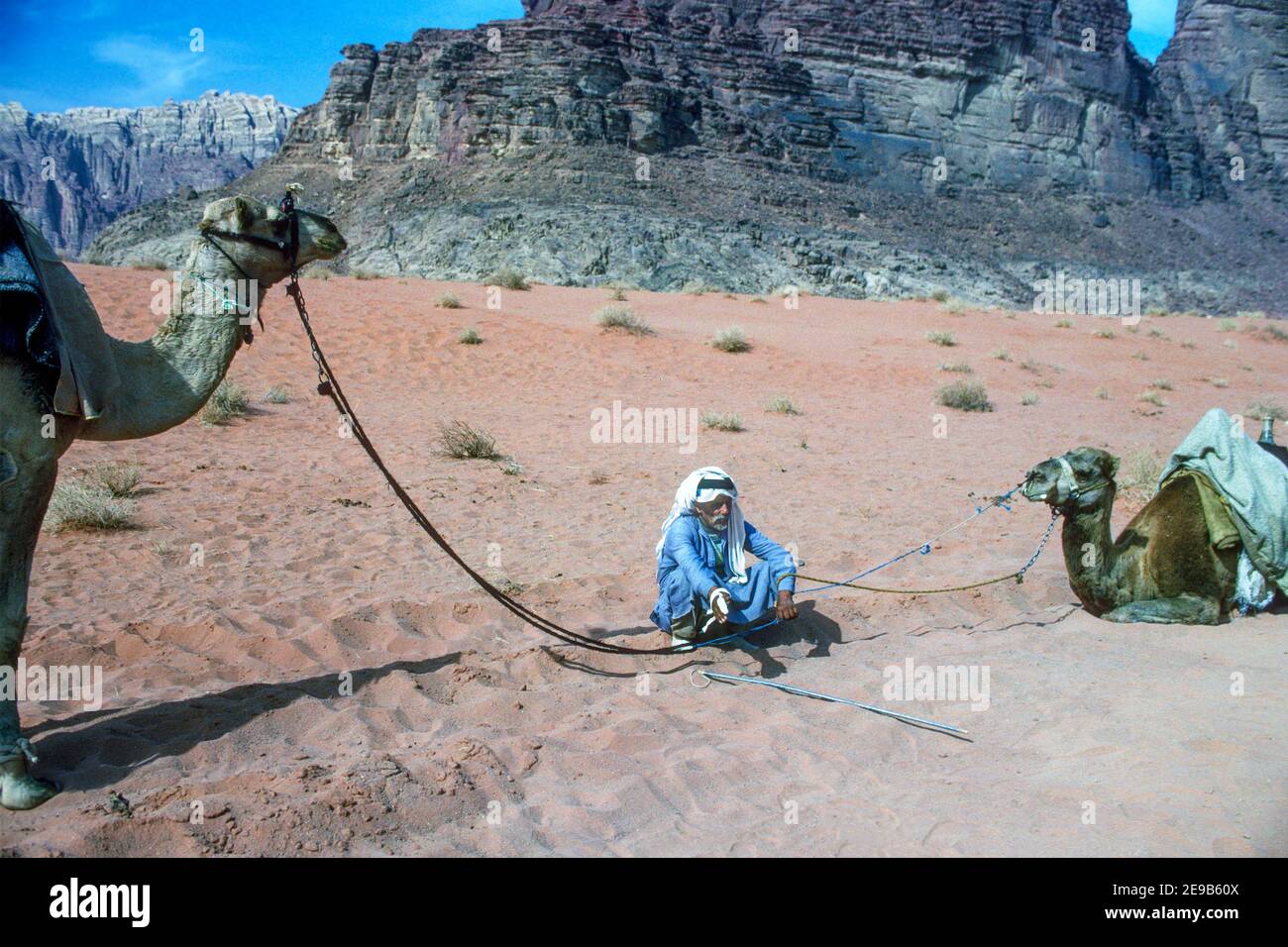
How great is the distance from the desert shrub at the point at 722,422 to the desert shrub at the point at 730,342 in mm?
6265

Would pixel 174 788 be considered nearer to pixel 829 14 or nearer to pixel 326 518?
pixel 326 518

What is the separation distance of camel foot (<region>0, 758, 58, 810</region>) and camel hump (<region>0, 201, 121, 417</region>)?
139 centimetres

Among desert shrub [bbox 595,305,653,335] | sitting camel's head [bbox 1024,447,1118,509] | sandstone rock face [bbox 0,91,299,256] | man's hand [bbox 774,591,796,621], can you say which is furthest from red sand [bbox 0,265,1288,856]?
sandstone rock face [bbox 0,91,299,256]

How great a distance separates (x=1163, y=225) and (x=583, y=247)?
44648 mm

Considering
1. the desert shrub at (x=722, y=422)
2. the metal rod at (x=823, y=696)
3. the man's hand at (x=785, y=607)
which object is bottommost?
the metal rod at (x=823, y=696)

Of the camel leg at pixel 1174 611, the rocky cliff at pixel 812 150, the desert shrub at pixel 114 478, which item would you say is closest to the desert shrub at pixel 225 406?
the desert shrub at pixel 114 478

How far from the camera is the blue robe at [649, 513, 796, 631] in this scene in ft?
18.9

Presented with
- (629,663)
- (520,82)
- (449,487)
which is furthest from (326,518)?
(520,82)

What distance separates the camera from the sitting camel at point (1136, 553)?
6344 mm

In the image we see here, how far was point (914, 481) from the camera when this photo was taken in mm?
11273

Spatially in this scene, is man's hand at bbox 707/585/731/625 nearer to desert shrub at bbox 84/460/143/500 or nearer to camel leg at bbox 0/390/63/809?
camel leg at bbox 0/390/63/809

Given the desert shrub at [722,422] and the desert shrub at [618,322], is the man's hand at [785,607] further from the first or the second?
the desert shrub at [618,322]

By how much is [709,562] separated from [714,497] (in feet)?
1.43

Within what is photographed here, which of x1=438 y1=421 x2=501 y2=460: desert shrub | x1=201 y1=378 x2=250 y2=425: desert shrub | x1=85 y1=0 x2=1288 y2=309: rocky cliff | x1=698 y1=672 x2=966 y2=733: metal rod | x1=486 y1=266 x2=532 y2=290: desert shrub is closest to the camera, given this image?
x1=698 y1=672 x2=966 y2=733: metal rod
